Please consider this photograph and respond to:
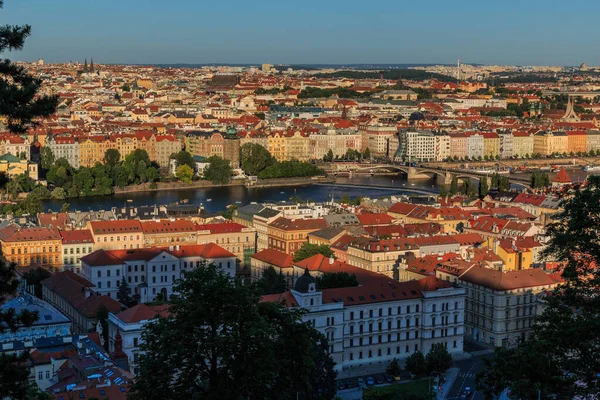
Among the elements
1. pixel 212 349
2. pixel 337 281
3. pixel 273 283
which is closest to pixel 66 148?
pixel 273 283

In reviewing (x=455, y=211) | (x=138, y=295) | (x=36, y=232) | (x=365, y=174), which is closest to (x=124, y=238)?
(x=36, y=232)

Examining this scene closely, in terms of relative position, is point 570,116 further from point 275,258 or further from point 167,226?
point 275,258

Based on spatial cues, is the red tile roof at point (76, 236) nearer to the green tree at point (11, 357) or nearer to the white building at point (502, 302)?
the white building at point (502, 302)

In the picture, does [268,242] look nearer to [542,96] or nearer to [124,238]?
[124,238]

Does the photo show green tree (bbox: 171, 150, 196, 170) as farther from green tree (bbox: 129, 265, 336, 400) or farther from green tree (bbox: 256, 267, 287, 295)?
green tree (bbox: 129, 265, 336, 400)

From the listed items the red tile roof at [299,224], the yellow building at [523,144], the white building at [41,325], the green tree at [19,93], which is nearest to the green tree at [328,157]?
the yellow building at [523,144]

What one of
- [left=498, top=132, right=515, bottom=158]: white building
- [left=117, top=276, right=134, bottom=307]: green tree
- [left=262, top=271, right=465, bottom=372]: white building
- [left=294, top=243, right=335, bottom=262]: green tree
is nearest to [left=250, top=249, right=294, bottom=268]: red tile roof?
[left=294, top=243, right=335, bottom=262]: green tree
